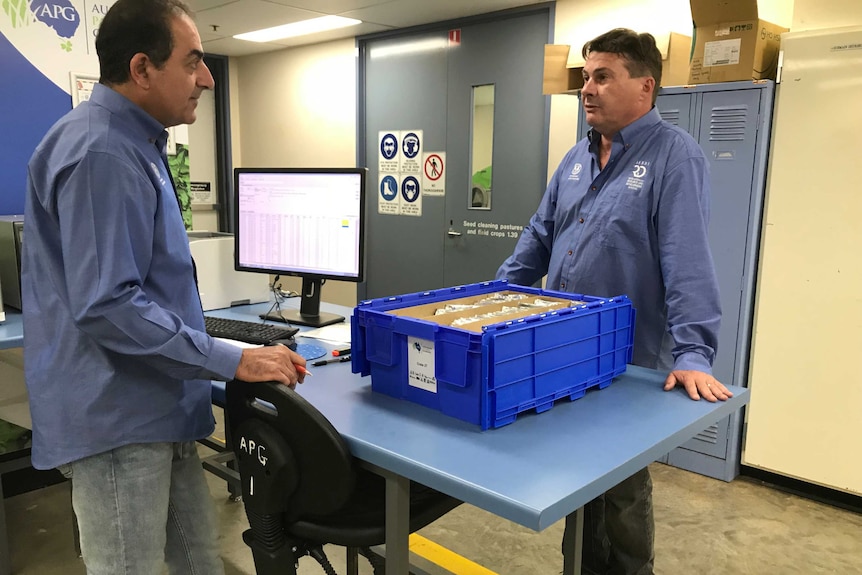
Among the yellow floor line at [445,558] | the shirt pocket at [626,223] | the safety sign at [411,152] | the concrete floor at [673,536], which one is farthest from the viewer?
the safety sign at [411,152]

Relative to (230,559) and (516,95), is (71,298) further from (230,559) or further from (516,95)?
(516,95)

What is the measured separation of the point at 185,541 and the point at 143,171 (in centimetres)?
88

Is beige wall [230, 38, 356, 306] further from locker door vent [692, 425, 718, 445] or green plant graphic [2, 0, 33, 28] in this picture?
locker door vent [692, 425, 718, 445]

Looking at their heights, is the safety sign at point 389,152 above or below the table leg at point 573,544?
above

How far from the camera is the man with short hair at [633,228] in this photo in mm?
1670

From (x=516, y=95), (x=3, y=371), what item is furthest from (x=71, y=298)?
(x=516, y=95)

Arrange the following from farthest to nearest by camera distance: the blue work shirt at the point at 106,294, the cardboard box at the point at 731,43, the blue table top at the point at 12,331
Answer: the cardboard box at the point at 731,43, the blue table top at the point at 12,331, the blue work shirt at the point at 106,294

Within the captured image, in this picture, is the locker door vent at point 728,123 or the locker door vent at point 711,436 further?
the locker door vent at point 711,436

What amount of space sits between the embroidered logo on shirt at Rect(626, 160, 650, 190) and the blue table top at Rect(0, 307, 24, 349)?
1.66 metres

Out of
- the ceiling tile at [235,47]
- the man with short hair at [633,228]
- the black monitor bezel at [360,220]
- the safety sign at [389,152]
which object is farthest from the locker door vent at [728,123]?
the ceiling tile at [235,47]

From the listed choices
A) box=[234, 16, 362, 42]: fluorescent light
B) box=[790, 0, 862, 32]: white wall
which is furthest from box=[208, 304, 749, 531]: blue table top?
box=[234, 16, 362, 42]: fluorescent light

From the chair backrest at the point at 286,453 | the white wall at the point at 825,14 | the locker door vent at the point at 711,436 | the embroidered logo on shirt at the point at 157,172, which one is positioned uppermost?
the white wall at the point at 825,14

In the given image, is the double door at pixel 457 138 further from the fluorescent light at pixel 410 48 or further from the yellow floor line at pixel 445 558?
the yellow floor line at pixel 445 558

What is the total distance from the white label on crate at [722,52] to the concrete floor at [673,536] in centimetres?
188
